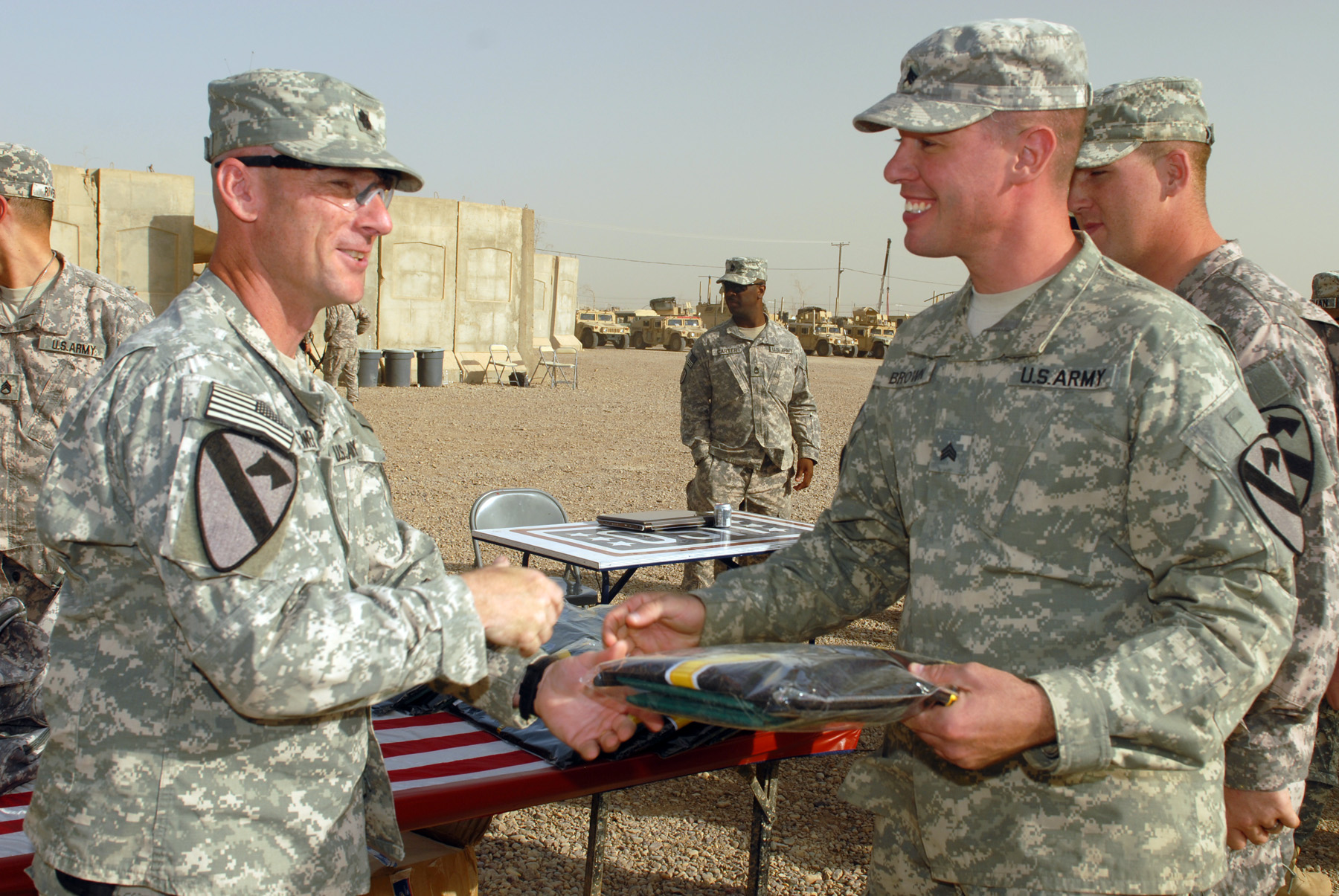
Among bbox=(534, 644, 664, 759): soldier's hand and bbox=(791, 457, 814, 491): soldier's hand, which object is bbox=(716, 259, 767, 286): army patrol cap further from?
A: bbox=(534, 644, 664, 759): soldier's hand

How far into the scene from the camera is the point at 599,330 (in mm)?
45406

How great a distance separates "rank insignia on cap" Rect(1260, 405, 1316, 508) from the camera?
1.97 metres

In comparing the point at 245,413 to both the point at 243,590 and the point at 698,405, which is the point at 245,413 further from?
the point at 698,405

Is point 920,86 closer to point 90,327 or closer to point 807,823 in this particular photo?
point 807,823

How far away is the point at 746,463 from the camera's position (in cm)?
677

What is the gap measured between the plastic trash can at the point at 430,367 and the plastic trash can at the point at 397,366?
0.85ft

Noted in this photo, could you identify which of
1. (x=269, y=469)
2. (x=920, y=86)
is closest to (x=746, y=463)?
(x=920, y=86)

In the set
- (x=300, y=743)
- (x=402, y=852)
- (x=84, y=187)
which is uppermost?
(x=84, y=187)

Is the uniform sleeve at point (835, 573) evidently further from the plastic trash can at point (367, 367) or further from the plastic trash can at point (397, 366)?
the plastic trash can at point (397, 366)

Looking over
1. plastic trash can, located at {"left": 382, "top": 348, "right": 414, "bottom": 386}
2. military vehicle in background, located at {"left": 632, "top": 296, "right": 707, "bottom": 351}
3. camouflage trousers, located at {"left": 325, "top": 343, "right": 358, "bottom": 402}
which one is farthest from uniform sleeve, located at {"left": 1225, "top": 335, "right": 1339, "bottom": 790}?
military vehicle in background, located at {"left": 632, "top": 296, "right": 707, "bottom": 351}

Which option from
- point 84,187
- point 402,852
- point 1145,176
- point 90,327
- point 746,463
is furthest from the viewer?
point 84,187

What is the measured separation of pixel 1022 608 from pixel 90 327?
3.73m

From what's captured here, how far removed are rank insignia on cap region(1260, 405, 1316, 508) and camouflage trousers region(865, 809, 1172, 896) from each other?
1.00m

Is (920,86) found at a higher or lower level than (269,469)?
higher
